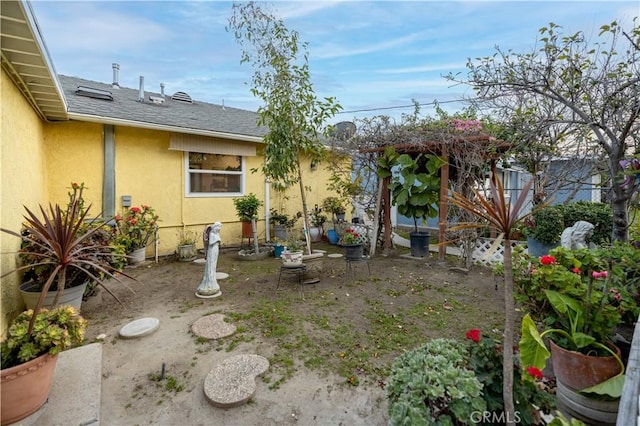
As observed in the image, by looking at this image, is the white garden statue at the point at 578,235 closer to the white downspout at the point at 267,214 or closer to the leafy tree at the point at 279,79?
the leafy tree at the point at 279,79

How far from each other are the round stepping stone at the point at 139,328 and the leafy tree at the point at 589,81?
176 inches

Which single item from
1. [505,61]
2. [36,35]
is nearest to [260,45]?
[36,35]

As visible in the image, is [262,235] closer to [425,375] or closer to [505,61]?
[505,61]

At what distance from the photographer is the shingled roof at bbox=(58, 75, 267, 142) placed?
5570 millimetres

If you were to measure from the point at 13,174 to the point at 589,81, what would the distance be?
19.6 feet

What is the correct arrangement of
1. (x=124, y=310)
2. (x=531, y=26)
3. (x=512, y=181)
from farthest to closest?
1. (x=512, y=181)
2. (x=124, y=310)
3. (x=531, y=26)

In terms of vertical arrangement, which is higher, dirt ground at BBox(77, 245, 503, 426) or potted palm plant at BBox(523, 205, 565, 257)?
potted palm plant at BBox(523, 205, 565, 257)

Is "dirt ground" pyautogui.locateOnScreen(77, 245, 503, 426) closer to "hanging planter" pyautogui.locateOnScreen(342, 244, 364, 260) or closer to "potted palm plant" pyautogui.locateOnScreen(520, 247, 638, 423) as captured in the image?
"hanging planter" pyautogui.locateOnScreen(342, 244, 364, 260)

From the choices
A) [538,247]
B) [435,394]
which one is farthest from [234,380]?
[538,247]

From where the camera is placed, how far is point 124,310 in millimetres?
3875

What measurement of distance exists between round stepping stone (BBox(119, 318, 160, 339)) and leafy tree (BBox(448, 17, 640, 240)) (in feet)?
14.7

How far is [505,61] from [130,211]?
664cm

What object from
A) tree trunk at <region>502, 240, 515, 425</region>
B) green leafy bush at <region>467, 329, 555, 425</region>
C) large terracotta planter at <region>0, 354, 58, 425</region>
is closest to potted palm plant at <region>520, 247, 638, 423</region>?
green leafy bush at <region>467, 329, 555, 425</region>

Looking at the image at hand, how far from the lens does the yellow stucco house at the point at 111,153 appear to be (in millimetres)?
2943
